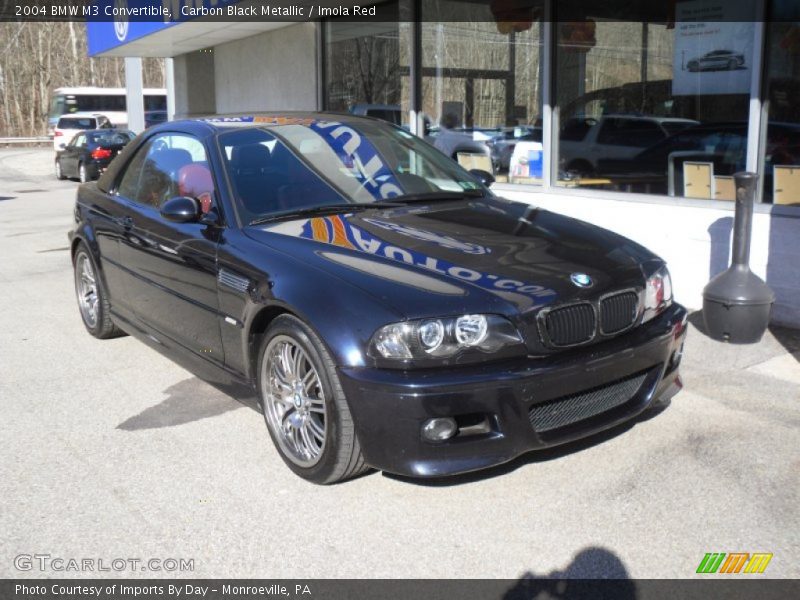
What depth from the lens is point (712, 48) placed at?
7.13 m

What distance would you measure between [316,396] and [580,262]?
1.31 meters

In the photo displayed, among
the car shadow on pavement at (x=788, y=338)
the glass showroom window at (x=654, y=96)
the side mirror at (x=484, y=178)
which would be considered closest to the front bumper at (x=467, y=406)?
the side mirror at (x=484, y=178)

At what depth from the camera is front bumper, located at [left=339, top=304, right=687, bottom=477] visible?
3.18 meters

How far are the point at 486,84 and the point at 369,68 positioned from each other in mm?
2705

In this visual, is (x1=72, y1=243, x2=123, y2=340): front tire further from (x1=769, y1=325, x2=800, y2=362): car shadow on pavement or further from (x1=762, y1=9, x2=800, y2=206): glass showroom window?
(x1=762, y1=9, x2=800, y2=206): glass showroom window

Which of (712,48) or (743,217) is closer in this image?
(743,217)

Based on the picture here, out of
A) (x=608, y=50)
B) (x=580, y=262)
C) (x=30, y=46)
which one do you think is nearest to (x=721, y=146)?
(x=608, y=50)

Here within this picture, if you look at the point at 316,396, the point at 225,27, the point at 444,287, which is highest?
the point at 225,27

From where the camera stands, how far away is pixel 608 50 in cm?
808

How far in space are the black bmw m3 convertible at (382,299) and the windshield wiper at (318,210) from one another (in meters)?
0.01

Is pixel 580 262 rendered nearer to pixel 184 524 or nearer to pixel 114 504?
pixel 184 524

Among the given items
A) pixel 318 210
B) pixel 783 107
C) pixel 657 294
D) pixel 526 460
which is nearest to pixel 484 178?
pixel 318 210

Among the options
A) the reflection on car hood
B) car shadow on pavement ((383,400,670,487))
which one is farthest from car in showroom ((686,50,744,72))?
car shadow on pavement ((383,400,670,487))

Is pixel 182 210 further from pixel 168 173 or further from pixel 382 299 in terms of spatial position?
pixel 382 299
